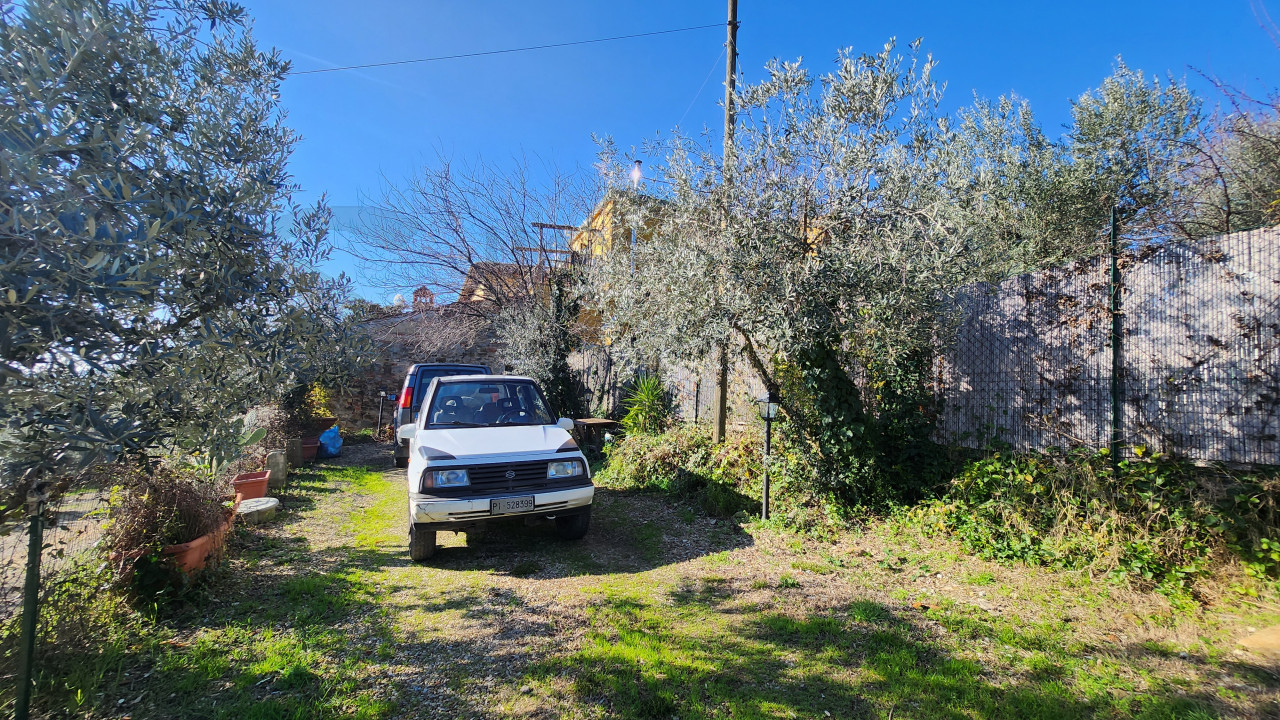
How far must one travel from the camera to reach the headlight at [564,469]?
5.66 meters

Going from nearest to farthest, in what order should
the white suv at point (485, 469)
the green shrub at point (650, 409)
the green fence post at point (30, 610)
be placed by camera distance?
the green fence post at point (30, 610), the white suv at point (485, 469), the green shrub at point (650, 409)

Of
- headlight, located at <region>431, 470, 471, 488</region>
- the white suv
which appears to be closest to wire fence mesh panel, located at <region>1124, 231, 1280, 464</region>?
the white suv

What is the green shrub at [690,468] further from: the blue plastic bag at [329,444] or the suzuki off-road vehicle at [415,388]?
the blue plastic bag at [329,444]

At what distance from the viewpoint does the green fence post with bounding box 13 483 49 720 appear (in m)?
2.69

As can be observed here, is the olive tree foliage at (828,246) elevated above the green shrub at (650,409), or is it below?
above

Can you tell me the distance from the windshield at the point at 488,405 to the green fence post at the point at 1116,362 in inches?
217

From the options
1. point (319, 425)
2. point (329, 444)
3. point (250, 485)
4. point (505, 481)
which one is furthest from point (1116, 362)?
point (319, 425)

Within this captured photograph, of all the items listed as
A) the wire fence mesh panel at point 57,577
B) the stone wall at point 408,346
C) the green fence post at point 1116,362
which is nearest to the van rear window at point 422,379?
the stone wall at point 408,346

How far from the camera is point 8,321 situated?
2.12 metres

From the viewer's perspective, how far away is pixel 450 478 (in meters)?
5.28

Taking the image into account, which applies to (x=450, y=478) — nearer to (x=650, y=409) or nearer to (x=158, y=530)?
(x=158, y=530)

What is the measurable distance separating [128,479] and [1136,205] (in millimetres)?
11699

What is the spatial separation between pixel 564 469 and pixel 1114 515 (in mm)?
4680

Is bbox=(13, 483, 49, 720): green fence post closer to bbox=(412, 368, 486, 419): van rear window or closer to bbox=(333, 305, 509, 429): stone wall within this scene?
bbox=(412, 368, 486, 419): van rear window
